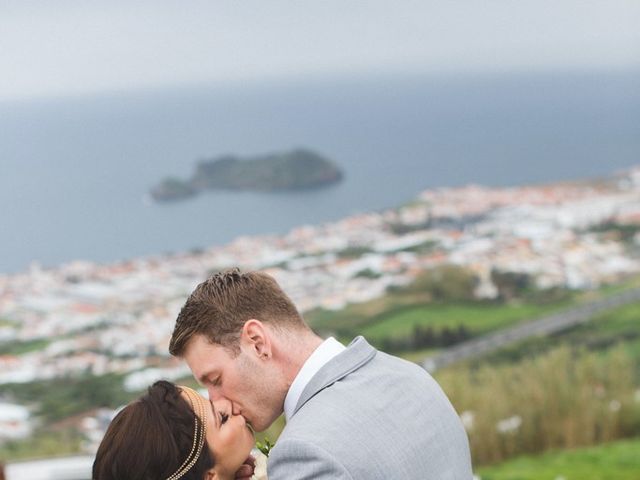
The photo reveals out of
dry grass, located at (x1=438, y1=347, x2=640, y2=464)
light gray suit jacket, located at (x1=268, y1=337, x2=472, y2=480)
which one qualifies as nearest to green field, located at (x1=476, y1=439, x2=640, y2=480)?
dry grass, located at (x1=438, y1=347, x2=640, y2=464)

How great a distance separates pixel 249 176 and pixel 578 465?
4475 mm

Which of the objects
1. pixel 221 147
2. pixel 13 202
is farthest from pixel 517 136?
pixel 13 202

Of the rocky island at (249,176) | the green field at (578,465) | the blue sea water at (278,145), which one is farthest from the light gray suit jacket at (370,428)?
the rocky island at (249,176)

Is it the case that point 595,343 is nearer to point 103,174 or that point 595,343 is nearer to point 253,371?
point 103,174

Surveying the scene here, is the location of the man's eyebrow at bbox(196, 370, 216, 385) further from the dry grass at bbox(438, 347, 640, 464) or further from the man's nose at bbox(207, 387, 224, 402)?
the dry grass at bbox(438, 347, 640, 464)

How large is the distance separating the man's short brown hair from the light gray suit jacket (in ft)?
0.47

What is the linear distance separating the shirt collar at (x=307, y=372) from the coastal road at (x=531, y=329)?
18.7ft

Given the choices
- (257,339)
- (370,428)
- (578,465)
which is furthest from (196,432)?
(578,465)

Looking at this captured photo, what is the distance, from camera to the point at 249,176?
853 centimetres

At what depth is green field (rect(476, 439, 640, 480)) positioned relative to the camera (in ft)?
15.1

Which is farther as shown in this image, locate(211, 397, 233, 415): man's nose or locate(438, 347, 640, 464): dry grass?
locate(438, 347, 640, 464): dry grass

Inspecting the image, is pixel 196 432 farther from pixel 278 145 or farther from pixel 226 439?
pixel 278 145

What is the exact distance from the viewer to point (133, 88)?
8648mm

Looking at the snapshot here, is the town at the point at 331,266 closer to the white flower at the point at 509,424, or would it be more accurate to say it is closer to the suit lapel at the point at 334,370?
the white flower at the point at 509,424
